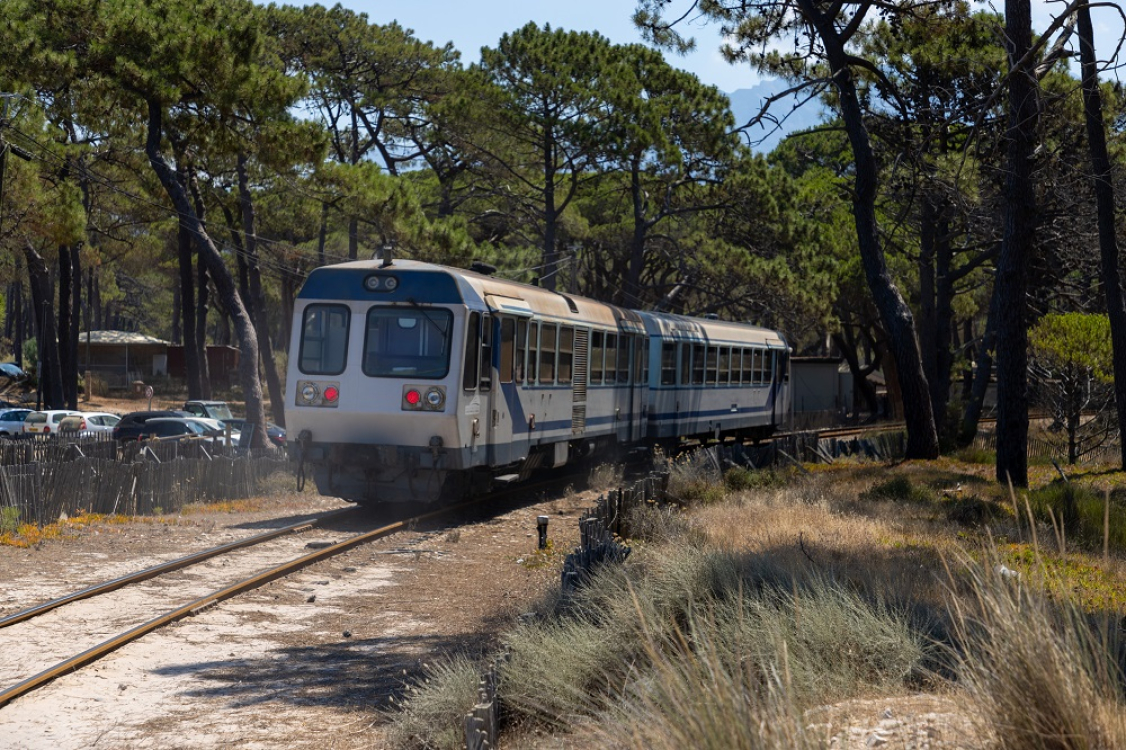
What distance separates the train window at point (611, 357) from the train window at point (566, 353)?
6.17 ft

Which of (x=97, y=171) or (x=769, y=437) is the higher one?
(x=97, y=171)

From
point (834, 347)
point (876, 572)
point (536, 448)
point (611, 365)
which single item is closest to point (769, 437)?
point (611, 365)

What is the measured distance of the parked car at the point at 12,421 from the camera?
3516 centimetres

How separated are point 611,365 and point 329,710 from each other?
1374cm

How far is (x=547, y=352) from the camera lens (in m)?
17.7

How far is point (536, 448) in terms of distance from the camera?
712 inches

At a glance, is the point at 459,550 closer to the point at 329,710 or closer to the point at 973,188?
the point at 329,710

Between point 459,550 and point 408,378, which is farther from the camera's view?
point 408,378

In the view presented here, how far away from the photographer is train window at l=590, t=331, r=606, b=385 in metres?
19.6

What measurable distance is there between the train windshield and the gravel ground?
6.82 ft

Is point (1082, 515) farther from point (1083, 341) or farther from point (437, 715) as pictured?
point (1083, 341)

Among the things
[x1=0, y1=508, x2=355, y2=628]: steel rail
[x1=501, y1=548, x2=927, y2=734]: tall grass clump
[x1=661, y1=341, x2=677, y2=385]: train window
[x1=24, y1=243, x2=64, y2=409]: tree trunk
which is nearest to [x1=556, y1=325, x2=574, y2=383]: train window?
[x1=0, y1=508, x2=355, y2=628]: steel rail

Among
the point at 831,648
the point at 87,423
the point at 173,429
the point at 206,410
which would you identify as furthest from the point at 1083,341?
the point at 87,423

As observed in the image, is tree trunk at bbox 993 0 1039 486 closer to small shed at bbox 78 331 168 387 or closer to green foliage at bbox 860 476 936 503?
green foliage at bbox 860 476 936 503
